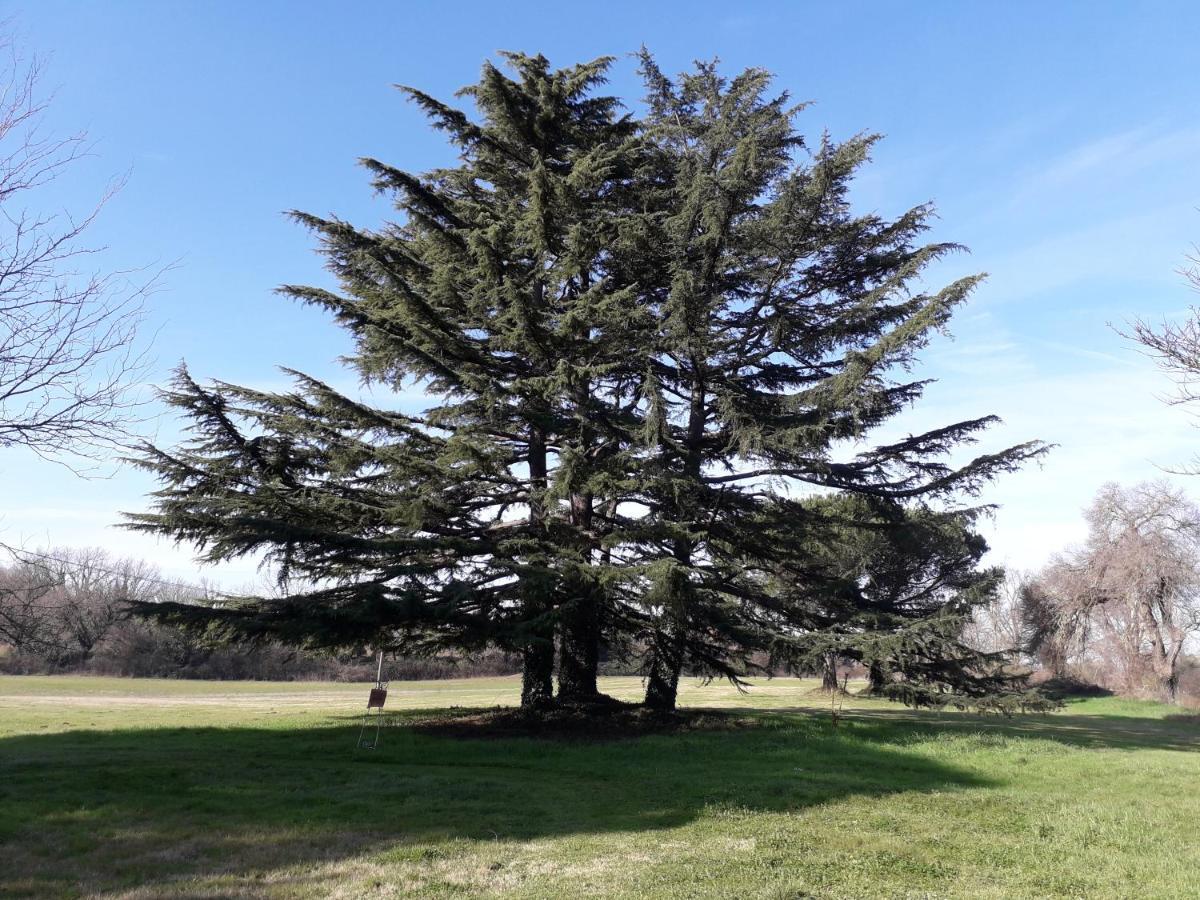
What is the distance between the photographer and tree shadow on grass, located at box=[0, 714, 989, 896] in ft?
21.8

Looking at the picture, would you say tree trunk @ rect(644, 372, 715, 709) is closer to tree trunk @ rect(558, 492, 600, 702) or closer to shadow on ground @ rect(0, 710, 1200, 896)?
tree trunk @ rect(558, 492, 600, 702)

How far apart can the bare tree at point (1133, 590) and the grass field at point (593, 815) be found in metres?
21.7

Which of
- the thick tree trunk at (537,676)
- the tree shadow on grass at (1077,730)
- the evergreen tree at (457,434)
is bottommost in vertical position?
the tree shadow on grass at (1077,730)

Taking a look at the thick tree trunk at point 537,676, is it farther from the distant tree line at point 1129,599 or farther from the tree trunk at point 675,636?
the distant tree line at point 1129,599

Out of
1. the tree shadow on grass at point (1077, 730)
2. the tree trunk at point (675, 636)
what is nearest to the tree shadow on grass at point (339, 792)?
the tree trunk at point (675, 636)

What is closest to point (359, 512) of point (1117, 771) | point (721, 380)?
point (721, 380)

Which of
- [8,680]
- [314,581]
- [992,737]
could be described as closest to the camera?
[992,737]

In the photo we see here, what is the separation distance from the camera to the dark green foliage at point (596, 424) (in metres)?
14.9

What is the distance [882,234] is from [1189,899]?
14110 millimetres

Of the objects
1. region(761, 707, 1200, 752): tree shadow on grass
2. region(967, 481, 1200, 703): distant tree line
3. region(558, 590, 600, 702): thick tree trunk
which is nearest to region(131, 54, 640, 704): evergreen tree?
region(558, 590, 600, 702): thick tree trunk

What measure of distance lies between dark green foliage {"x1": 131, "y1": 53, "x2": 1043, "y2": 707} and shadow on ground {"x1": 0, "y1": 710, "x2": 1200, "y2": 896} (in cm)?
206

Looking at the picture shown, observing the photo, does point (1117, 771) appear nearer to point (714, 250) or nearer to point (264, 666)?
point (714, 250)

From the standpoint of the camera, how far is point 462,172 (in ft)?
62.0

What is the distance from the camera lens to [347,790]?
9.70 metres
